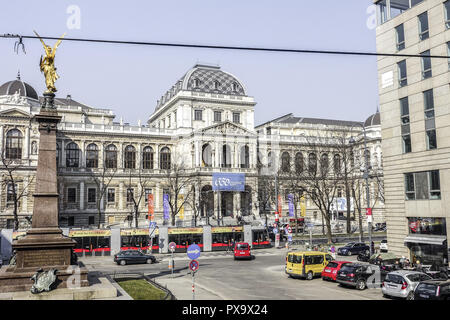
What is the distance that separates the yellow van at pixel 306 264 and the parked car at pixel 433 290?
29.1ft

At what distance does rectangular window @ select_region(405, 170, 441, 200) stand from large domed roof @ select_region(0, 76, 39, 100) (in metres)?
65.3

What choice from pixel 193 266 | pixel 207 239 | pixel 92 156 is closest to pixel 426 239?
pixel 193 266

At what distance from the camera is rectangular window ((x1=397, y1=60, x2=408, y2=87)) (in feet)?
104

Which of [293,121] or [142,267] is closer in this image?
[142,267]

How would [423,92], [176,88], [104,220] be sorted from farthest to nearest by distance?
[176,88], [104,220], [423,92]

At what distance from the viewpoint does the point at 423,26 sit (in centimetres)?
3017

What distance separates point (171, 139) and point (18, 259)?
6553 cm

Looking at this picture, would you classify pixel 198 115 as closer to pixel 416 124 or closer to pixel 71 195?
pixel 71 195

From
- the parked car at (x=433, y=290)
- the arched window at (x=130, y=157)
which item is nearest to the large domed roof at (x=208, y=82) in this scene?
the arched window at (x=130, y=157)

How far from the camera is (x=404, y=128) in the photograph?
1236 inches
